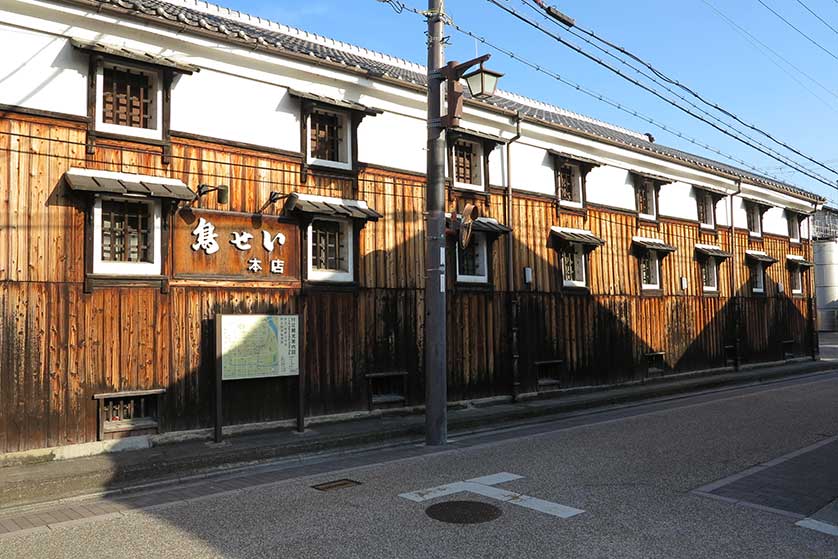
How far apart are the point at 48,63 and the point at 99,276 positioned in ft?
11.0

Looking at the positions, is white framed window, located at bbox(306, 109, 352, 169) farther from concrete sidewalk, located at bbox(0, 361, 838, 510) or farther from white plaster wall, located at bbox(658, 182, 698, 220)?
white plaster wall, located at bbox(658, 182, 698, 220)

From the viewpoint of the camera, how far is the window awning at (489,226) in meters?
15.4

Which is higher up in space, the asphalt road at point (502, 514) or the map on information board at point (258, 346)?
the map on information board at point (258, 346)

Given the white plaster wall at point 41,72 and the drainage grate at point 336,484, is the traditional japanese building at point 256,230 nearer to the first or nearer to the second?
the white plaster wall at point 41,72

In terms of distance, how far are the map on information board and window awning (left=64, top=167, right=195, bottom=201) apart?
7.26 feet

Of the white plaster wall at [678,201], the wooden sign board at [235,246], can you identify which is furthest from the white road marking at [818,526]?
the white plaster wall at [678,201]

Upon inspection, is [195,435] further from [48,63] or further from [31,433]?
[48,63]

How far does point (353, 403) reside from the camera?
1328cm

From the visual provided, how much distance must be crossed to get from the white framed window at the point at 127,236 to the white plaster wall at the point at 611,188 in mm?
12542

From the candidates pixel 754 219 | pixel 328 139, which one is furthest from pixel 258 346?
pixel 754 219

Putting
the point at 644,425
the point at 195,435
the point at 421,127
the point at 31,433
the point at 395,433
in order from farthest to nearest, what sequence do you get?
the point at 421,127, the point at 644,425, the point at 395,433, the point at 195,435, the point at 31,433

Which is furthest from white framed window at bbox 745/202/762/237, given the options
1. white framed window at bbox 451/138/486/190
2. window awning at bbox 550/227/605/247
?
white framed window at bbox 451/138/486/190

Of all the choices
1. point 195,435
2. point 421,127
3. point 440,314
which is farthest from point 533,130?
point 195,435

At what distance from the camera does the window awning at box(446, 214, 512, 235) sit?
1540 centimetres
